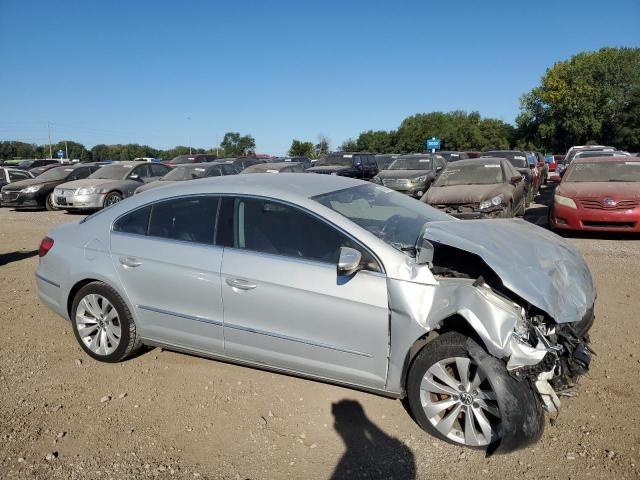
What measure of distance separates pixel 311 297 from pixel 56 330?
3163 millimetres

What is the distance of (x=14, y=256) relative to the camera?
341 inches

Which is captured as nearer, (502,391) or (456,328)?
(502,391)

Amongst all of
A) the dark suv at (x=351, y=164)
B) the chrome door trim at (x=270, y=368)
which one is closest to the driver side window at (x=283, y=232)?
the chrome door trim at (x=270, y=368)

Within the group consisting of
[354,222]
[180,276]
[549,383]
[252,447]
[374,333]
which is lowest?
[252,447]

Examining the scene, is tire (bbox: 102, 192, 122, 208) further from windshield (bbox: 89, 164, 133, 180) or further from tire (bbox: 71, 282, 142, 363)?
tire (bbox: 71, 282, 142, 363)

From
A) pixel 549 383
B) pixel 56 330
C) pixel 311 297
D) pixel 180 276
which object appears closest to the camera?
pixel 549 383

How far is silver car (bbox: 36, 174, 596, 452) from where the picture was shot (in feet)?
9.66

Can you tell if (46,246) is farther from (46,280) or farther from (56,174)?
(56,174)

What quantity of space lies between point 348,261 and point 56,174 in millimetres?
16935

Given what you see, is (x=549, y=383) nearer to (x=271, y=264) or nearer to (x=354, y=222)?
(x=354, y=222)

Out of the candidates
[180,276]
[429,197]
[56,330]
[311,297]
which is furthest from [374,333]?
[429,197]

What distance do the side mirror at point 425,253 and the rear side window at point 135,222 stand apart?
218 centimetres

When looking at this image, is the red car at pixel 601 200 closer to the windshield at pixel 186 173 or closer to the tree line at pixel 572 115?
the windshield at pixel 186 173

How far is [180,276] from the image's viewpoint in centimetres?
375
